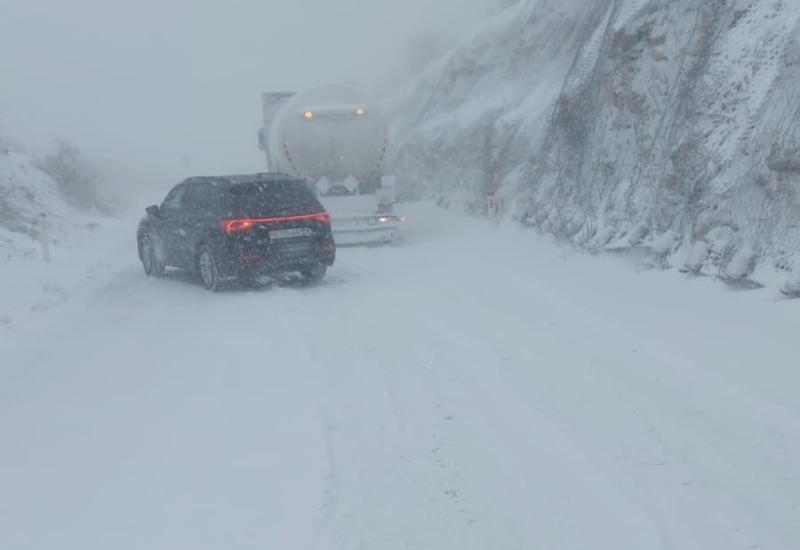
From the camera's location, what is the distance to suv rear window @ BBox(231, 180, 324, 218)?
1318cm

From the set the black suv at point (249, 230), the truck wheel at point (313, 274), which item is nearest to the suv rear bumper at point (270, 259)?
the black suv at point (249, 230)

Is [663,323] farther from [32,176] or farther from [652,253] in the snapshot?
[32,176]

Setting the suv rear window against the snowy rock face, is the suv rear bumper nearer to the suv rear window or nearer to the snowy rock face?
the suv rear window

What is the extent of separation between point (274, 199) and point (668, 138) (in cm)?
605

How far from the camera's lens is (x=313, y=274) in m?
13.8

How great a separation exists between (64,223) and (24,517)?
20581 millimetres

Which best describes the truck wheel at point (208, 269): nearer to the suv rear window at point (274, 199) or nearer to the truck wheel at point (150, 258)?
the suv rear window at point (274, 199)

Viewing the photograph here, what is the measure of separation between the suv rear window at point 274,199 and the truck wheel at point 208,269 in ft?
2.96

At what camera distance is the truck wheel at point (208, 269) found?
Result: 13.2 meters

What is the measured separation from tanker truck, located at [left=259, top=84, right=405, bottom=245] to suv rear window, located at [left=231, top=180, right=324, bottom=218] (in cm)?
553

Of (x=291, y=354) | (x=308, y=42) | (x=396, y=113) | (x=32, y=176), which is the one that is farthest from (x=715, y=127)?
(x=308, y=42)

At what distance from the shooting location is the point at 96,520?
513 centimetres

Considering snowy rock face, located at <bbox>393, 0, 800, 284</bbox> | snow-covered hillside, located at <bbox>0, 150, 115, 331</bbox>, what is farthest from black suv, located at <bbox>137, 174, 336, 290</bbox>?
snowy rock face, located at <bbox>393, 0, 800, 284</bbox>

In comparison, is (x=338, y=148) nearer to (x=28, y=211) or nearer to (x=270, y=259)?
(x=270, y=259)
